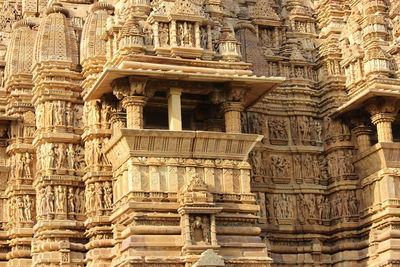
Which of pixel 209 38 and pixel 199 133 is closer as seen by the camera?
pixel 199 133

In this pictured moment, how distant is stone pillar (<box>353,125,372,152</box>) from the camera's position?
89.7ft

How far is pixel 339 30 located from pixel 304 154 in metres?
4.85

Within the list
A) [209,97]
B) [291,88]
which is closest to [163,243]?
[209,97]

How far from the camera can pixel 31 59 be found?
93.0 feet

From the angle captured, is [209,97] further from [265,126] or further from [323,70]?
[323,70]

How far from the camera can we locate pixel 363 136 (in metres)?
27.4

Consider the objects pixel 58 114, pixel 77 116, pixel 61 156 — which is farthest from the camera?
pixel 77 116

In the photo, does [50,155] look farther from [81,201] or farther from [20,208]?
[20,208]

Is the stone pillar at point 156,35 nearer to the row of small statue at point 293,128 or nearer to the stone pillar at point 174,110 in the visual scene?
the stone pillar at point 174,110

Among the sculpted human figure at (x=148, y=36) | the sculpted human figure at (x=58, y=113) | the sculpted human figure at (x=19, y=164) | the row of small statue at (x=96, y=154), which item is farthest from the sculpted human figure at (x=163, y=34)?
the sculpted human figure at (x=19, y=164)

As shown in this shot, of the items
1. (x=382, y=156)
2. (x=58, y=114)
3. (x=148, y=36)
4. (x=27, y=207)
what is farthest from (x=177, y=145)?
(x=382, y=156)

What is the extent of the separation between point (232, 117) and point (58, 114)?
5.63 metres

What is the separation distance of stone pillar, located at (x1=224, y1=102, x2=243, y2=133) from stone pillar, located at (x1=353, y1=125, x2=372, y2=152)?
520 cm

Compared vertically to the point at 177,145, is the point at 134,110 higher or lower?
higher
